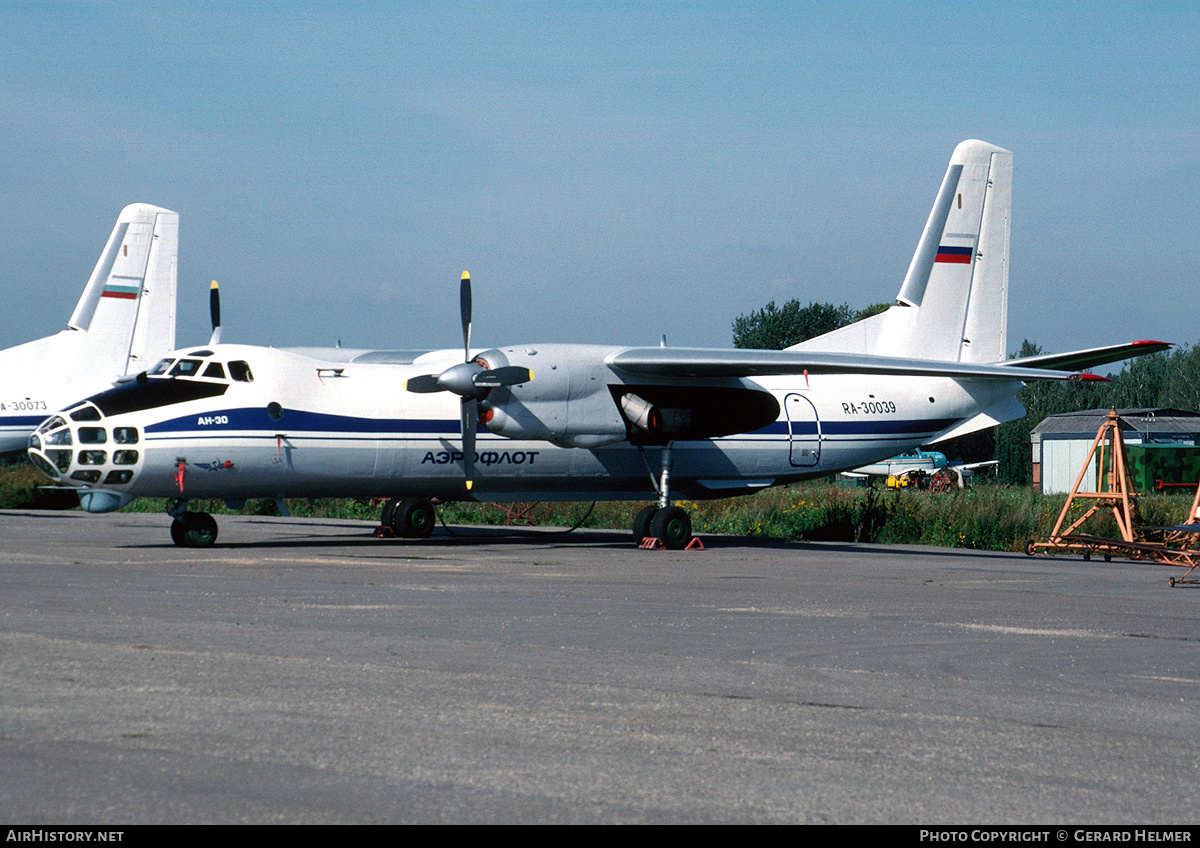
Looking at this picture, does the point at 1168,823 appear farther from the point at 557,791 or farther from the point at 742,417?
the point at 742,417

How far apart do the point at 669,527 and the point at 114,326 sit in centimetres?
1896

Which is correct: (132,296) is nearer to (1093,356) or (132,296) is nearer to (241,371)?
(241,371)

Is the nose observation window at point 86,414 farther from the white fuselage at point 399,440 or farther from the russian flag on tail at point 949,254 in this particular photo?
the russian flag on tail at point 949,254

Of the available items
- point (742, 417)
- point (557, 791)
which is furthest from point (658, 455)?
point (557, 791)

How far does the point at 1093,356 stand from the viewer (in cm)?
2388

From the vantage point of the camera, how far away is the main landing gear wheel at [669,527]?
24.4m

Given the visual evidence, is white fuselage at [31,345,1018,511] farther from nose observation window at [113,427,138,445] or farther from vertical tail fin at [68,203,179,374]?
vertical tail fin at [68,203,179,374]

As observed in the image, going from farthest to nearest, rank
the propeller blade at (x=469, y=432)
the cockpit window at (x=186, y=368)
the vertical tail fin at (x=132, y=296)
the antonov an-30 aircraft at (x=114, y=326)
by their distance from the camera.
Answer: the vertical tail fin at (x=132, y=296) < the antonov an-30 aircraft at (x=114, y=326) < the propeller blade at (x=469, y=432) < the cockpit window at (x=186, y=368)

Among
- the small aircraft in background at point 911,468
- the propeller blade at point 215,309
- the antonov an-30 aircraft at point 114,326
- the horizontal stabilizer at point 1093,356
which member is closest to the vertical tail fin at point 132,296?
the antonov an-30 aircraft at point 114,326

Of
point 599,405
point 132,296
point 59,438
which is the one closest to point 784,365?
point 599,405

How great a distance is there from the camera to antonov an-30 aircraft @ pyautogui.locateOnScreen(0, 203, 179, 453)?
34.3 m

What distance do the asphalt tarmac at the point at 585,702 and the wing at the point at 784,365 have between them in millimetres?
7628
